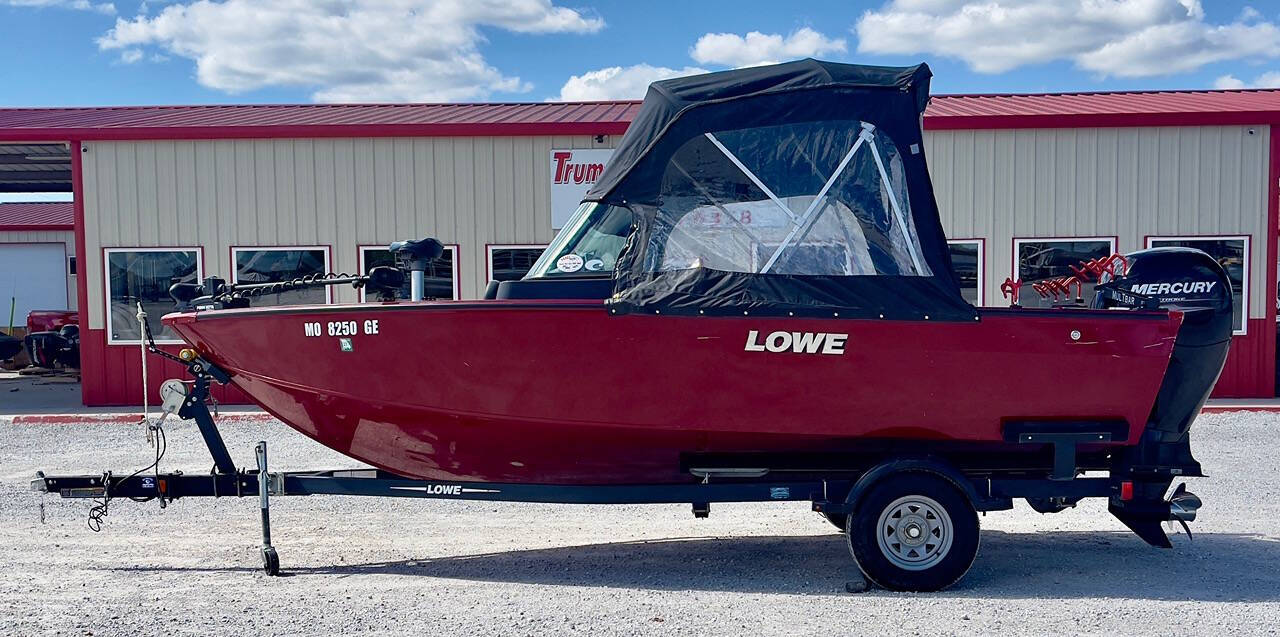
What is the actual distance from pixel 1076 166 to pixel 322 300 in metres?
9.23

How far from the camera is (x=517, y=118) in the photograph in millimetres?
12562

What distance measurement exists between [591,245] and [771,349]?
1200 mm

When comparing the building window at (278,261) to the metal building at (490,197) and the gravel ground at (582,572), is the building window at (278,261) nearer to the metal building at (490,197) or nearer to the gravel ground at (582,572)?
the metal building at (490,197)

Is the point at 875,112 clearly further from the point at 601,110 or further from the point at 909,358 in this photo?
the point at 601,110

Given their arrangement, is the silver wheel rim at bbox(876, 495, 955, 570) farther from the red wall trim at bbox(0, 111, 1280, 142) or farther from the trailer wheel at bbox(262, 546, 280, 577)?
the red wall trim at bbox(0, 111, 1280, 142)

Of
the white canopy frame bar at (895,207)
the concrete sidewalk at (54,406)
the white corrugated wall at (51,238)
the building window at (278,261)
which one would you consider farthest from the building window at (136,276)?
the white corrugated wall at (51,238)

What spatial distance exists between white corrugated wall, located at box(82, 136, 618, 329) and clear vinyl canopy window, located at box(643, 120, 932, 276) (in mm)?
7282

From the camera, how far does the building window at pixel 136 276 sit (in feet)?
39.5

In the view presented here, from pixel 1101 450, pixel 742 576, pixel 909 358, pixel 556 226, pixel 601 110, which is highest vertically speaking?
pixel 601 110

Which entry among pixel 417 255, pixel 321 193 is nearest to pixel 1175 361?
pixel 417 255

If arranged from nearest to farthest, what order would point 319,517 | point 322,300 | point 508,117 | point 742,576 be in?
point 742,576 → point 319,517 → point 322,300 → point 508,117

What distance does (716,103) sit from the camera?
4.85 metres

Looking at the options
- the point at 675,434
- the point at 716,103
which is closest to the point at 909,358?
the point at 675,434

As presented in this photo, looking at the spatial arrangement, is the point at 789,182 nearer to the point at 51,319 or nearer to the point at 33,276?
the point at 51,319
